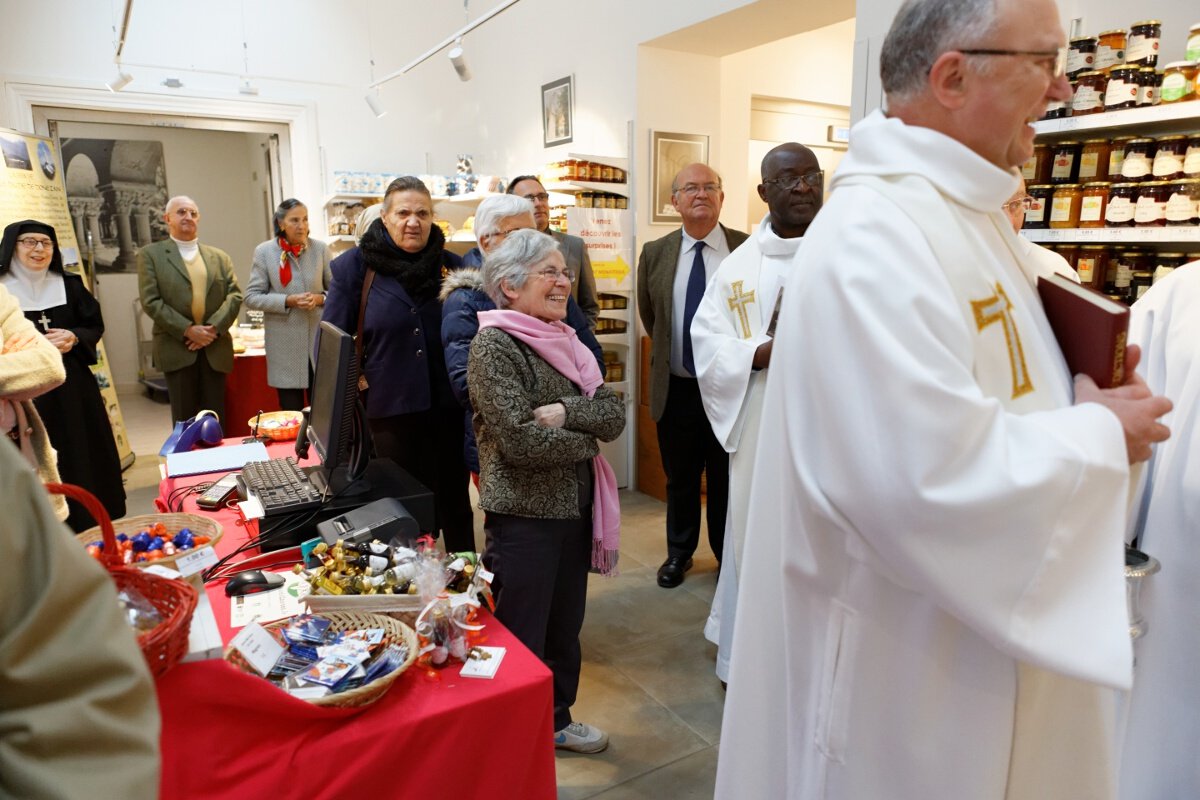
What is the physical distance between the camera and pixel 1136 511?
5.81ft

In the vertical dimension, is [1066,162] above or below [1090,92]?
below

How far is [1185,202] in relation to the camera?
2.30 meters

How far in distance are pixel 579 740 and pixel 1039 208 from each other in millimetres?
2259

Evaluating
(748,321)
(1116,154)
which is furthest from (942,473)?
(1116,154)

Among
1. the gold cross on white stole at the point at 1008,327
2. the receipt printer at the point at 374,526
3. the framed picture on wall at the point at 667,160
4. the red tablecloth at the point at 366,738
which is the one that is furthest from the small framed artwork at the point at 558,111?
the gold cross on white stole at the point at 1008,327

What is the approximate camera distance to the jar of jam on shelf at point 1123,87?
2.38 meters

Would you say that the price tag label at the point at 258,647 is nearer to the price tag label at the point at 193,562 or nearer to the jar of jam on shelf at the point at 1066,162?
the price tag label at the point at 193,562

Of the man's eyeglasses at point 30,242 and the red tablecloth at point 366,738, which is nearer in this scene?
the red tablecloth at point 366,738

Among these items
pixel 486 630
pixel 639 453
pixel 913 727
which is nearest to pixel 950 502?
pixel 913 727

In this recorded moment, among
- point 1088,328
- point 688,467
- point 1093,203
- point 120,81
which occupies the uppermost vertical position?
point 120,81

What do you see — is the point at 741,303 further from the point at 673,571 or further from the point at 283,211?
the point at 283,211

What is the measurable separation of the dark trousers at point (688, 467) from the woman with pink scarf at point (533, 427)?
142 centimetres

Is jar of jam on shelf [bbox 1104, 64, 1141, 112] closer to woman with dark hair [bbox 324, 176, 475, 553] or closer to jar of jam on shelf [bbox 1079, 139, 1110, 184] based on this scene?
jar of jam on shelf [bbox 1079, 139, 1110, 184]

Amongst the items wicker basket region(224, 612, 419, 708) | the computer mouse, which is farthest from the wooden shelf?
the computer mouse
